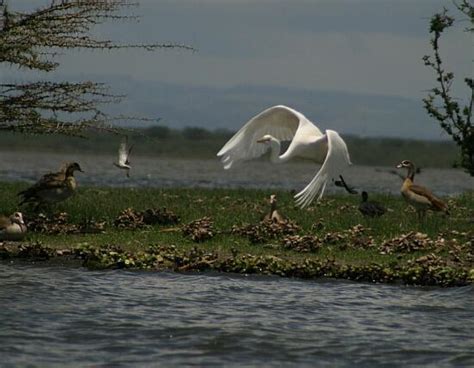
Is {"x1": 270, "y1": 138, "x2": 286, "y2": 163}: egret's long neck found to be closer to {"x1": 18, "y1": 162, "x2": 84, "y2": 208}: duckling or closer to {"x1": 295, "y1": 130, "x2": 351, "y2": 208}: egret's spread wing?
{"x1": 295, "y1": 130, "x2": 351, "y2": 208}: egret's spread wing

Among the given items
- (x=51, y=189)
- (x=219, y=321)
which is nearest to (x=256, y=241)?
(x=51, y=189)

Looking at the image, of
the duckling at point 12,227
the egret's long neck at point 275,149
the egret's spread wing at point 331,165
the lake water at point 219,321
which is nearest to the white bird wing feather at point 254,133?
the egret's long neck at point 275,149

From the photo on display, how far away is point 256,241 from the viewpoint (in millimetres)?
19359

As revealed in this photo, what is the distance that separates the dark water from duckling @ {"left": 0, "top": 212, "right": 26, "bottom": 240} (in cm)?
96

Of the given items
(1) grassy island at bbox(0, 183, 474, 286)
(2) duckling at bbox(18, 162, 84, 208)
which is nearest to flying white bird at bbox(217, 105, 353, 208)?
(1) grassy island at bbox(0, 183, 474, 286)

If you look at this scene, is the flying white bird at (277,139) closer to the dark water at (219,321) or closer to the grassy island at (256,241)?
the grassy island at (256,241)

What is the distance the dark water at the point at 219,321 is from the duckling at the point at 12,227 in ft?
3.17

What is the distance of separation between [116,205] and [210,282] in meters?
6.73

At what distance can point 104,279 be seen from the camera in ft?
56.9

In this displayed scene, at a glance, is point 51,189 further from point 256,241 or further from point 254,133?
point 256,241

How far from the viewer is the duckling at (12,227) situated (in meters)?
18.9

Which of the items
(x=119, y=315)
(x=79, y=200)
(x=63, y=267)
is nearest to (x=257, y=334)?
(x=119, y=315)

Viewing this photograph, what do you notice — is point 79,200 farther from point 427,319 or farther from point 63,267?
point 427,319

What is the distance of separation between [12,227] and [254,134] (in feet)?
17.1
